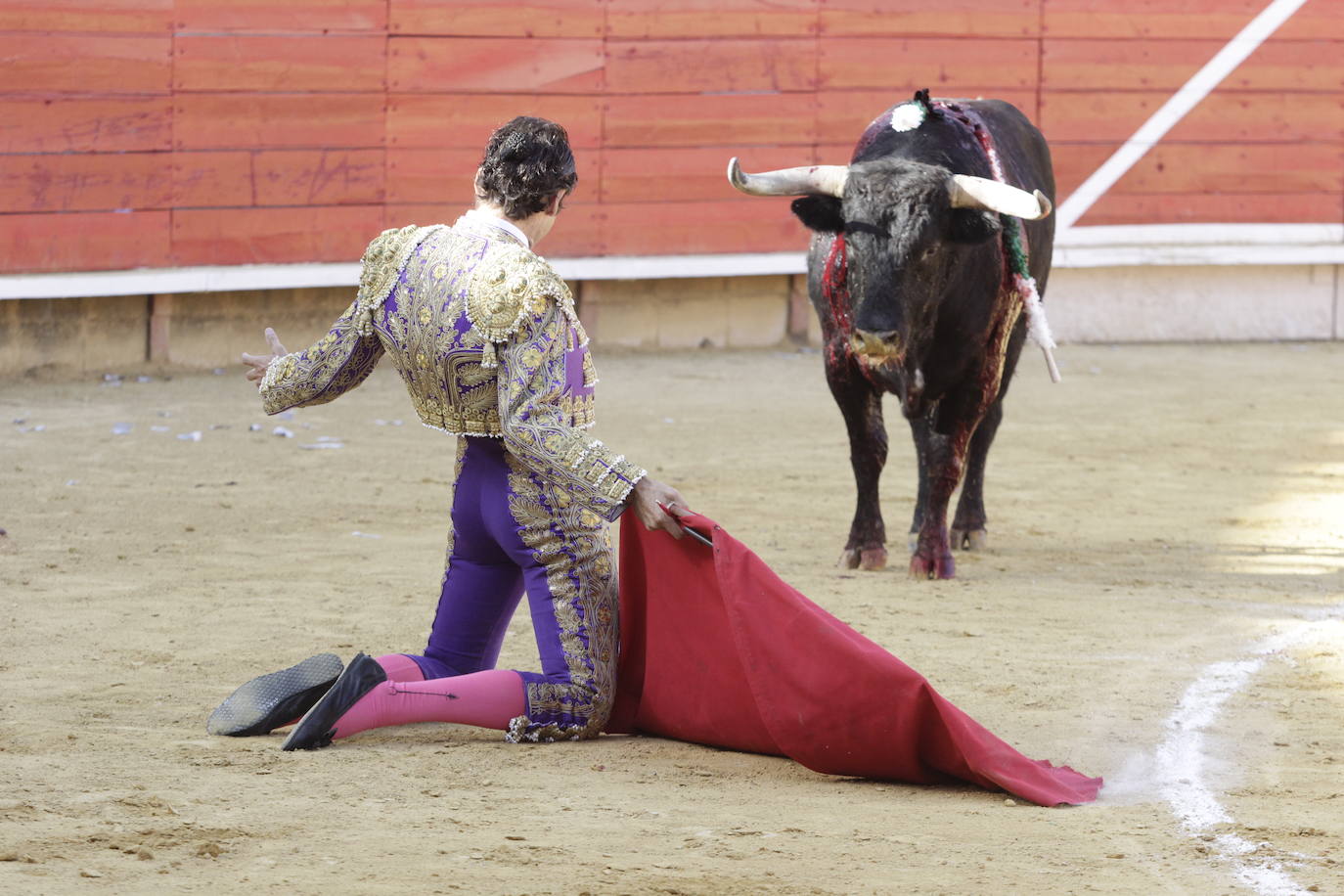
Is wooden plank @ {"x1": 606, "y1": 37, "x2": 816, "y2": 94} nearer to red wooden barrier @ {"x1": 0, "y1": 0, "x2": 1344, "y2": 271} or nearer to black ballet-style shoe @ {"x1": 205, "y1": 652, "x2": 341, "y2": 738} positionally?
red wooden barrier @ {"x1": 0, "y1": 0, "x2": 1344, "y2": 271}

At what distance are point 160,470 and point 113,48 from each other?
2.66 meters

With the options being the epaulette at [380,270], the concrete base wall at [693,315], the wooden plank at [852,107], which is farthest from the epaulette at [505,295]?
the wooden plank at [852,107]

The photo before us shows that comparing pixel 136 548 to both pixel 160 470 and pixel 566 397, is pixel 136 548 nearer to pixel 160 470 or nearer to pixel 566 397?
pixel 160 470

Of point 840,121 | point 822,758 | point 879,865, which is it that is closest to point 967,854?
point 879,865

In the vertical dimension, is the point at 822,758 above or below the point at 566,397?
below

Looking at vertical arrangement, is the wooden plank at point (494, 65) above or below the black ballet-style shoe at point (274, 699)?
above

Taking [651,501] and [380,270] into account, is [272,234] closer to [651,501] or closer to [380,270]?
[380,270]

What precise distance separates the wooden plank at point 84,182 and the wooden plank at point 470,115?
3.71ft

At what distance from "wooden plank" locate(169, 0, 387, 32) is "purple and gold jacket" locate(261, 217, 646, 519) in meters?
5.49

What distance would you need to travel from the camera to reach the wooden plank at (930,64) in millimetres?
9641

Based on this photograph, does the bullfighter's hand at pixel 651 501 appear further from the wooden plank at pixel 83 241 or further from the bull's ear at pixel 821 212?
the wooden plank at pixel 83 241

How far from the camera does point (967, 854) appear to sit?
257cm

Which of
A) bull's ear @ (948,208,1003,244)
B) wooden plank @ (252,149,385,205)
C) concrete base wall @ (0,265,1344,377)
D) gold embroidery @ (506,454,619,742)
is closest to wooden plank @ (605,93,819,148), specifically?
concrete base wall @ (0,265,1344,377)

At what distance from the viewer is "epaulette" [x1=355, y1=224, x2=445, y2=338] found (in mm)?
3141
